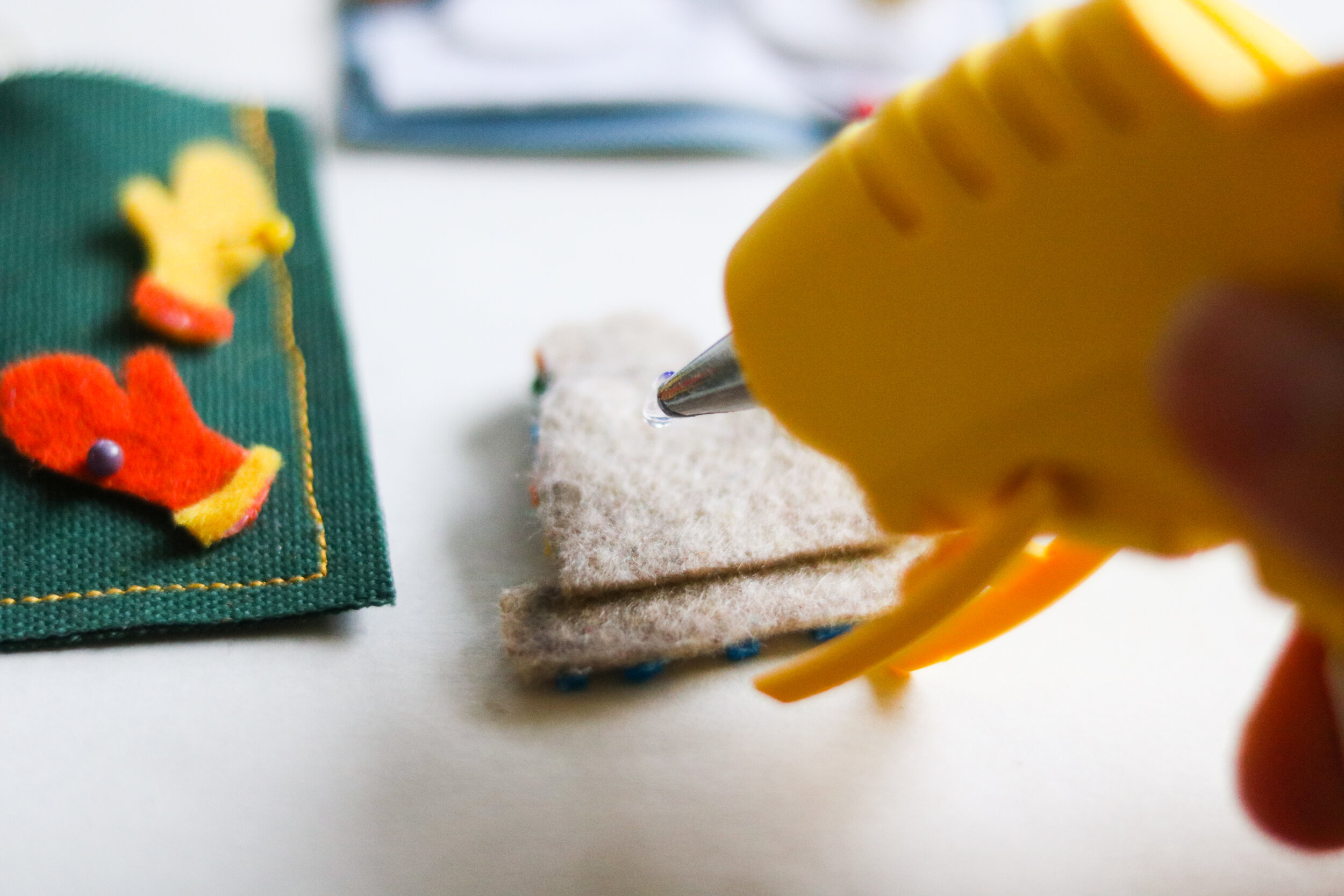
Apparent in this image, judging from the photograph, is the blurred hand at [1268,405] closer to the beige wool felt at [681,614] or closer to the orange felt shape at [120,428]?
the beige wool felt at [681,614]

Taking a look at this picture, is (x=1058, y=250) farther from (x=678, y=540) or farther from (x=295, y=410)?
(x=295, y=410)

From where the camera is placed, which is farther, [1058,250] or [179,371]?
[179,371]

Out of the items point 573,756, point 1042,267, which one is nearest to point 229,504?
point 573,756

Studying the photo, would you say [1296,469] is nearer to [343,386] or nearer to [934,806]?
[934,806]

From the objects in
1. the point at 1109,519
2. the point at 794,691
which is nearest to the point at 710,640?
the point at 794,691

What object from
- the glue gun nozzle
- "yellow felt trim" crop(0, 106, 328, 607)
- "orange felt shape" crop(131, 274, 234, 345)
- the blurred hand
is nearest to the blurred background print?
"yellow felt trim" crop(0, 106, 328, 607)

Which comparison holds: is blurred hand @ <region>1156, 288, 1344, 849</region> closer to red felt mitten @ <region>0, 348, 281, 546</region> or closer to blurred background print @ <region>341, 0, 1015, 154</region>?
red felt mitten @ <region>0, 348, 281, 546</region>
